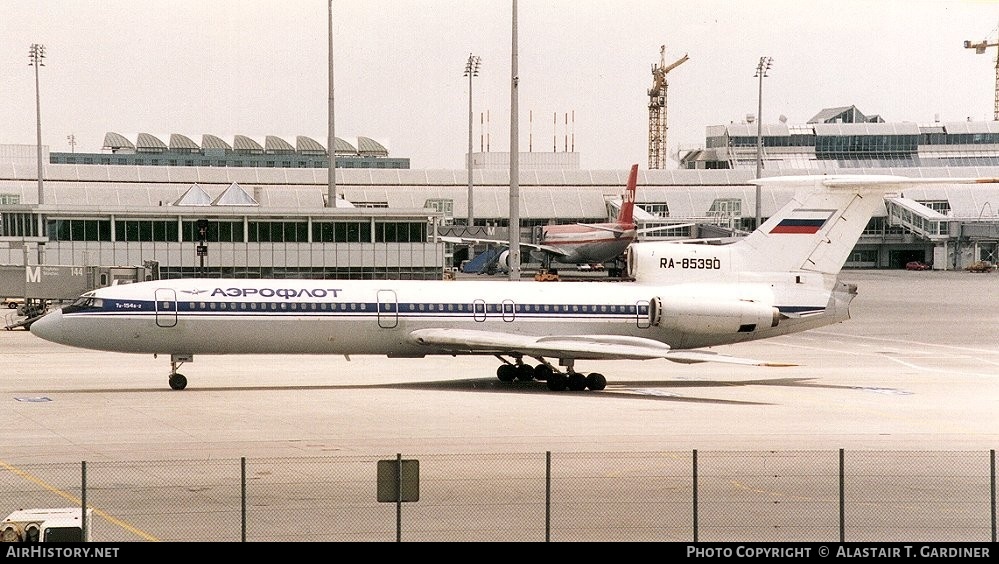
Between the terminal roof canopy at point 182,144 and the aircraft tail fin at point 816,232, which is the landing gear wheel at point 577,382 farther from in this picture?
the terminal roof canopy at point 182,144

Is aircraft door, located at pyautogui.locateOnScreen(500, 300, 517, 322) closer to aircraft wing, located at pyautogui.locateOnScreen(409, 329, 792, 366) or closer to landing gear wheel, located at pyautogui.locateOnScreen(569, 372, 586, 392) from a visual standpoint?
aircraft wing, located at pyautogui.locateOnScreen(409, 329, 792, 366)

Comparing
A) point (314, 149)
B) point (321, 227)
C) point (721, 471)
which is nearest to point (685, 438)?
point (721, 471)

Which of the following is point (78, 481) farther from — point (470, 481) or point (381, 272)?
point (381, 272)

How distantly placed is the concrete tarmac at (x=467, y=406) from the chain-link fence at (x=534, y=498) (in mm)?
2449

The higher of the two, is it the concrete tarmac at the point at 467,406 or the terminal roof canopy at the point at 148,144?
the terminal roof canopy at the point at 148,144

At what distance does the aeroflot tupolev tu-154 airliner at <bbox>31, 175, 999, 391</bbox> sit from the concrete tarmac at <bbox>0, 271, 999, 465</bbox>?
126 cm

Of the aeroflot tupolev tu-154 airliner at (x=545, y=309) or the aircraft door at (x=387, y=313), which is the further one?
the aircraft door at (x=387, y=313)

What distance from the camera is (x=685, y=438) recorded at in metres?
29.7

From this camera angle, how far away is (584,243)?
115 meters

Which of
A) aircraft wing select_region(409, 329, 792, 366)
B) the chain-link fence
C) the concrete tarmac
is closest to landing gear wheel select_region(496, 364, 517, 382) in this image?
the concrete tarmac

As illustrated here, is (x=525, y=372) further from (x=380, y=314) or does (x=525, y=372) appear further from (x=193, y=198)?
(x=193, y=198)

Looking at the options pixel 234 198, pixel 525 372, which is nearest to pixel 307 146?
pixel 234 198

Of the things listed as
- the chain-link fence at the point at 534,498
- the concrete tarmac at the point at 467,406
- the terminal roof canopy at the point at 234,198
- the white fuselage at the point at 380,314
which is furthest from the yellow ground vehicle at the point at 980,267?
the chain-link fence at the point at 534,498

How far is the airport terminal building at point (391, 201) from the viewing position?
75.3m
